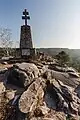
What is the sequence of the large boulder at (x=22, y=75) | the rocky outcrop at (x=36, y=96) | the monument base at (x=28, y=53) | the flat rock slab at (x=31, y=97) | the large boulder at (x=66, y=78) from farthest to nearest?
the monument base at (x=28, y=53), the large boulder at (x=66, y=78), the large boulder at (x=22, y=75), the rocky outcrop at (x=36, y=96), the flat rock slab at (x=31, y=97)

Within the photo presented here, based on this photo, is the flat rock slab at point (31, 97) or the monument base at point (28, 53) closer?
the flat rock slab at point (31, 97)

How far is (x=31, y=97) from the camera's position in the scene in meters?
7.07

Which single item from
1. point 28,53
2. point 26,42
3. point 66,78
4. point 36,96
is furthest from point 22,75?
point 26,42

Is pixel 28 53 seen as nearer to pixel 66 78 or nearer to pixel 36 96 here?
pixel 66 78

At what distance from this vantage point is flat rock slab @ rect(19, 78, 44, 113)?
631 cm

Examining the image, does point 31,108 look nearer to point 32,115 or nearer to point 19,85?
point 32,115

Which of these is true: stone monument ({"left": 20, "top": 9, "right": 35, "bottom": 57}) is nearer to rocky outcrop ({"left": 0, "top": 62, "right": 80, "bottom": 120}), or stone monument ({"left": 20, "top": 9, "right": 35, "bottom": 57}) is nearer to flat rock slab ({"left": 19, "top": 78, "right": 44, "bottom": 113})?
rocky outcrop ({"left": 0, "top": 62, "right": 80, "bottom": 120})

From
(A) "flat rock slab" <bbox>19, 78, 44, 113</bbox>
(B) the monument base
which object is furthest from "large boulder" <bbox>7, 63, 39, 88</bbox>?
(B) the monument base

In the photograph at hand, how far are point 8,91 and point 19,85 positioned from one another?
97 cm

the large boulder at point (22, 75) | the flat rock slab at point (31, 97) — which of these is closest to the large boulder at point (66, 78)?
the large boulder at point (22, 75)

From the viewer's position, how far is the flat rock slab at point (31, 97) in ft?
20.7

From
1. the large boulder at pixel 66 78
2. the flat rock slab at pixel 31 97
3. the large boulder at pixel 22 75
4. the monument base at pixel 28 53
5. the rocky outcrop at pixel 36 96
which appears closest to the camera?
the flat rock slab at pixel 31 97

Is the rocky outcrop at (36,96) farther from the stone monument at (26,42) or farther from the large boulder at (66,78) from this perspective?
the stone monument at (26,42)

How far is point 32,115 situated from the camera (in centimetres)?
632
